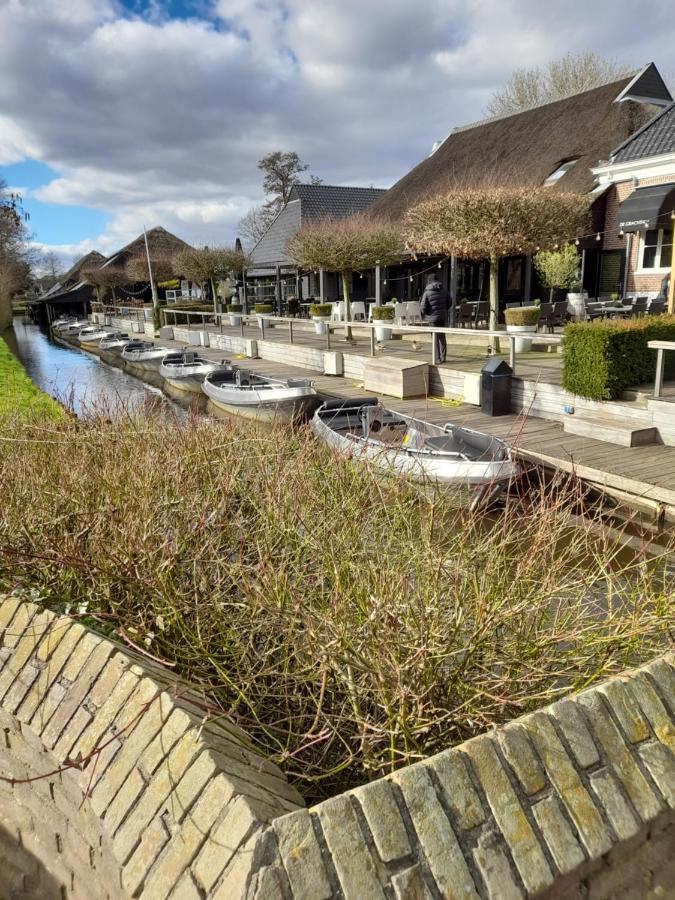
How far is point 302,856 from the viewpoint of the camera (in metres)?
1.56

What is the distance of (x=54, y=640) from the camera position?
2.58 metres

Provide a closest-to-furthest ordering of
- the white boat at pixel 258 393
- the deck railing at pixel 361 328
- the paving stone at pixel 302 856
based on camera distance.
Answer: the paving stone at pixel 302 856
the deck railing at pixel 361 328
the white boat at pixel 258 393

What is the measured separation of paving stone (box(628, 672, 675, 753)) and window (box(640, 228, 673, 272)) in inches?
737

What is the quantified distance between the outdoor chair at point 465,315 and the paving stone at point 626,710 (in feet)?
59.1

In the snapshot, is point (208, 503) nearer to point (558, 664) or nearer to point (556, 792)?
point (558, 664)

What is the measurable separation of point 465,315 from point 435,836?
19.0 m

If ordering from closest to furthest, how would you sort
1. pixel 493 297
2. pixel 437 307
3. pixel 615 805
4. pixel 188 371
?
pixel 615 805 → pixel 437 307 → pixel 493 297 → pixel 188 371

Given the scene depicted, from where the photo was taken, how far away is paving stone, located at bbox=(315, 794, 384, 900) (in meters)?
1.56

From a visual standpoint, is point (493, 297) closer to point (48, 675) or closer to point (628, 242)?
point (628, 242)

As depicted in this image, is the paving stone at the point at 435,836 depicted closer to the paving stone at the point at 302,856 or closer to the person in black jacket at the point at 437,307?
the paving stone at the point at 302,856

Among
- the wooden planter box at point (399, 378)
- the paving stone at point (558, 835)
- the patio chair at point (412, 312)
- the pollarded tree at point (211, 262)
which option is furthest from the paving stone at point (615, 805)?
the pollarded tree at point (211, 262)

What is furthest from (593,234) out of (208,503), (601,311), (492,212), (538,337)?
(208,503)

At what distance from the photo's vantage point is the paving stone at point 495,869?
168 cm

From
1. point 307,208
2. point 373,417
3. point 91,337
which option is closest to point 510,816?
point 373,417
